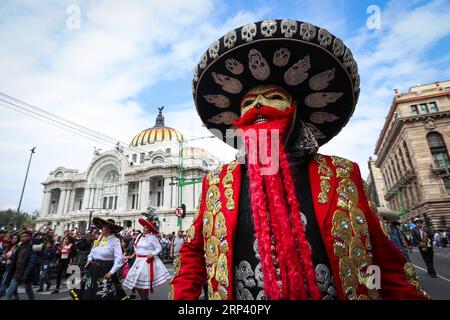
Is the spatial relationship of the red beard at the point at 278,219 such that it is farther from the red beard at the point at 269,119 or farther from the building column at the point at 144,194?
the building column at the point at 144,194

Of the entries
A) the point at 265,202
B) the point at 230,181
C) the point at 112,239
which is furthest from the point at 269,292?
the point at 112,239

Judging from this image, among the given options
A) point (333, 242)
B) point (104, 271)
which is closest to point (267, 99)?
point (333, 242)

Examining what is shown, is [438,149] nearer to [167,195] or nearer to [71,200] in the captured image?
[167,195]

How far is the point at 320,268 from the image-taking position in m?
1.26

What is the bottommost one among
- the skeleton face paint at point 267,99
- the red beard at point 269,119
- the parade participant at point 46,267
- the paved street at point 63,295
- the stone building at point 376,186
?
the paved street at point 63,295

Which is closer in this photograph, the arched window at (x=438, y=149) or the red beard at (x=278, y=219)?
the red beard at (x=278, y=219)

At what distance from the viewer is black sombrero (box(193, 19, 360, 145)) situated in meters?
1.54

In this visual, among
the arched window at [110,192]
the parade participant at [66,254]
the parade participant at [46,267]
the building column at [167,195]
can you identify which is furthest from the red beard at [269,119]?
the arched window at [110,192]

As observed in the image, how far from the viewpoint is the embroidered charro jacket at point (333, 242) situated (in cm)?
126

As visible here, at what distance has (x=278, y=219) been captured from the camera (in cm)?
133

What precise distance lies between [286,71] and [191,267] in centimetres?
140

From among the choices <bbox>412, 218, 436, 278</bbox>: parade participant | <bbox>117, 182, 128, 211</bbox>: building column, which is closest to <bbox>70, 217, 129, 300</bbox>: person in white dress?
<bbox>412, 218, 436, 278</bbox>: parade participant

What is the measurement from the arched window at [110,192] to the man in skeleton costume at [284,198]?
156 ft

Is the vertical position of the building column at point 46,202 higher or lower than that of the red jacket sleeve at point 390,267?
higher
